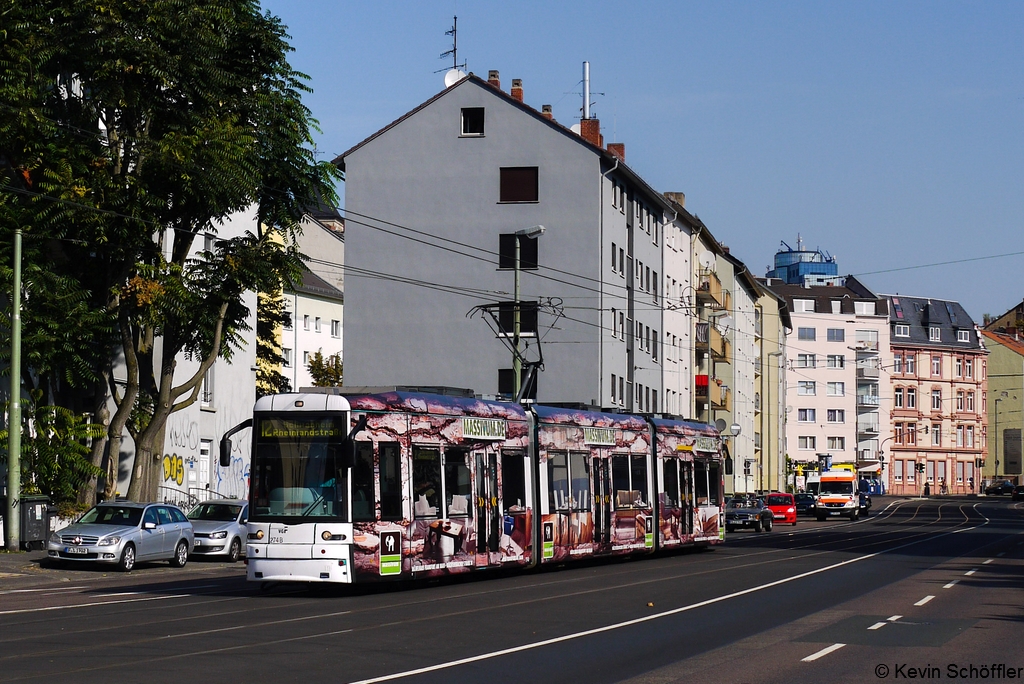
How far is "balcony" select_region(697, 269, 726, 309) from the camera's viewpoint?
8206cm

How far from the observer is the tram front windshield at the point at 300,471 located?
20.4 meters

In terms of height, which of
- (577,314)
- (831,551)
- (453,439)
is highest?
(577,314)

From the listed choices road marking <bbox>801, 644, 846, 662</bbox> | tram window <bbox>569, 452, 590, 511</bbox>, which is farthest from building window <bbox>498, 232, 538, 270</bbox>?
road marking <bbox>801, 644, 846, 662</bbox>

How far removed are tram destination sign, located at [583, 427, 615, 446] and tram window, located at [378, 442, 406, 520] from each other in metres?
7.52

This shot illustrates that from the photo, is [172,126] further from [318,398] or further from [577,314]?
[577,314]

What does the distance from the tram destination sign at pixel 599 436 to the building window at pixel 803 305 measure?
371ft

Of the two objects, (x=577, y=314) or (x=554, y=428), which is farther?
(x=577, y=314)

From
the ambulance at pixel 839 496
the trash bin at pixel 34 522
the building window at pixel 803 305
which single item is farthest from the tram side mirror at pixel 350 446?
the building window at pixel 803 305

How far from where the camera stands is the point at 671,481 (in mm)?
32875

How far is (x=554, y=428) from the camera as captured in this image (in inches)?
1065

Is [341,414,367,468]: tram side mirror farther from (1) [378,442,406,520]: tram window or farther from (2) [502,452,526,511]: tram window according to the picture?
A: (2) [502,452,526,511]: tram window

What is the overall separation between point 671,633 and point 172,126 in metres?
21.5

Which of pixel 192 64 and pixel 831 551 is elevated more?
pixel 192 64

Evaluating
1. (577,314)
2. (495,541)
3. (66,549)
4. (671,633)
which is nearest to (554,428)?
(495,541)
